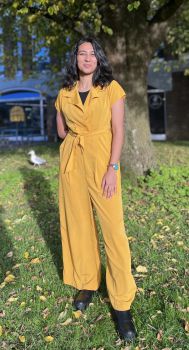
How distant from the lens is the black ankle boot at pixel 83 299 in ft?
12.7

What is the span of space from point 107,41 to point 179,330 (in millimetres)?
6933

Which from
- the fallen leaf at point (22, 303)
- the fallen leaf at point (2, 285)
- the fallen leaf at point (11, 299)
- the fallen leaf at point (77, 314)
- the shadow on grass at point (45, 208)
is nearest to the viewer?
the fallen leaf at point (77, 314)

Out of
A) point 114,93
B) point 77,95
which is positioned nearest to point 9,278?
point 77,95

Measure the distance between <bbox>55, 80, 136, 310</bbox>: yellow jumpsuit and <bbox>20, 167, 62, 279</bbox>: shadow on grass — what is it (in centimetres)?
122

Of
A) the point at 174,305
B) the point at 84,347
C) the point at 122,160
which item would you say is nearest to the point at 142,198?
the point at 122,160

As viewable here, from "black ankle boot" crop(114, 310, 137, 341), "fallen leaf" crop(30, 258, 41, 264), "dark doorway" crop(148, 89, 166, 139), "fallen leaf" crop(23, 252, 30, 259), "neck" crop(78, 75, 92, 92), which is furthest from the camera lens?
"dark doorway" crop(148, 89, 166, 139)

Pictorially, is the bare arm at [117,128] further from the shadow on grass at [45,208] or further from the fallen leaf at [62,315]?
the shadow on grass at [45,208]

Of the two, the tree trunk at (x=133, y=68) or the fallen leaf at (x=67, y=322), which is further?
the tree trunk at (x=133, y=68)

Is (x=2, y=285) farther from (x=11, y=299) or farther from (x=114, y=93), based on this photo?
(x=114, y=93)

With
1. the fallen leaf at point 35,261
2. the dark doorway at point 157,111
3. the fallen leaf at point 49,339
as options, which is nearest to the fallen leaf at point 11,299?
the fallen leaf at point 49,339

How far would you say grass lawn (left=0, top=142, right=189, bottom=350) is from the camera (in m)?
3.46

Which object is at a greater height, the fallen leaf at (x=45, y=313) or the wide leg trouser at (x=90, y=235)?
the wide leg trouser at (x=90, y=235)

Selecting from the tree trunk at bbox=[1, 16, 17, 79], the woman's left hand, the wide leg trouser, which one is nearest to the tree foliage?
the tree trunk at bbox=[1, 16, 17, 79]

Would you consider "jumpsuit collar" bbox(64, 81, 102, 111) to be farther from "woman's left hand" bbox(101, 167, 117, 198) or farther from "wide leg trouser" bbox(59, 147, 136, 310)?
"woman's left hand" bbox(101, 167, 117, 198)
